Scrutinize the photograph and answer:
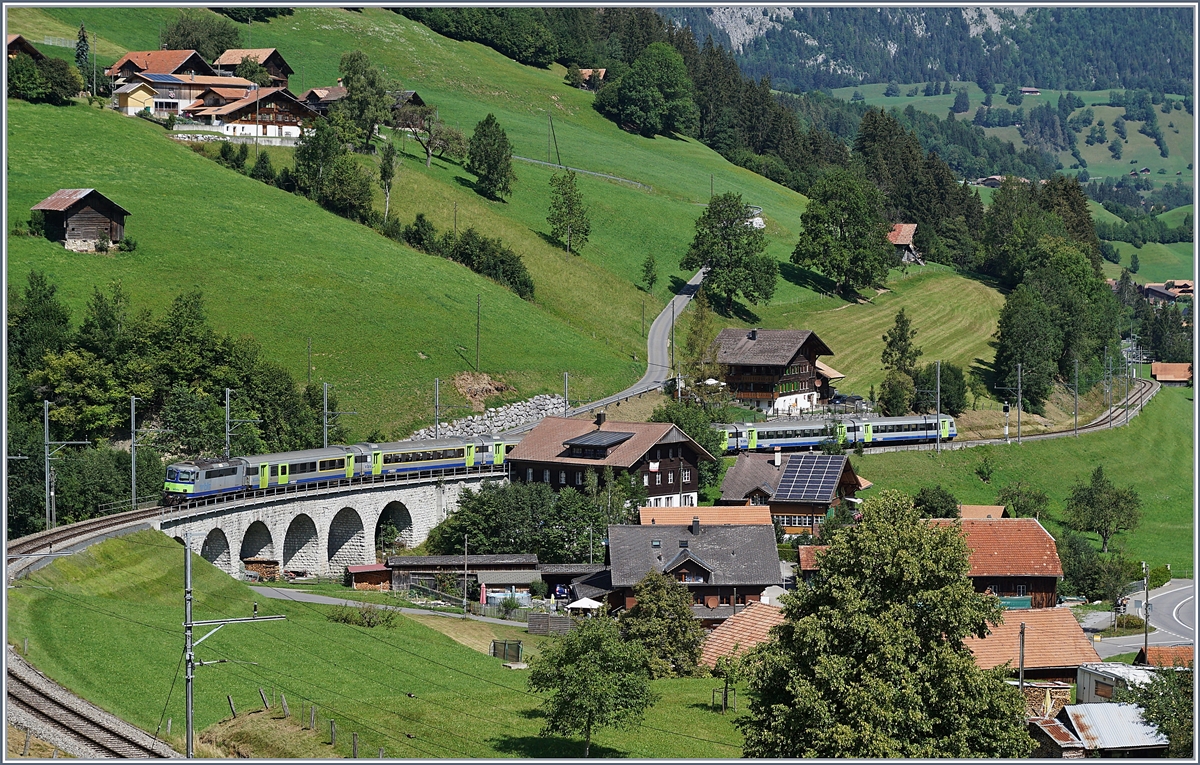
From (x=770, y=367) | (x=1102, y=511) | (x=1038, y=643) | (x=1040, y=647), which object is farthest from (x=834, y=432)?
(x=1040, y=647)

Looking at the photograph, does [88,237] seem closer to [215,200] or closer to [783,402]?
[215,200]

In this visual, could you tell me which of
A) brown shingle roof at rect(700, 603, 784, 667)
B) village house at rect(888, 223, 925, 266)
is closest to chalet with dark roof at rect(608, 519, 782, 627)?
brown shingle roof at rect(700, 603, 784, 667)

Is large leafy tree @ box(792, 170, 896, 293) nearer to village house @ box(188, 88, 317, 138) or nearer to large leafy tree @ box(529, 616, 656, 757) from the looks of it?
village house @ box(188, 88, 317, 138)

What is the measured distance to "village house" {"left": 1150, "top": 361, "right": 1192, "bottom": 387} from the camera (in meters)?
170

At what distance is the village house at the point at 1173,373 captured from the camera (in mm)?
170000

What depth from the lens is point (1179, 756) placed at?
48531mm

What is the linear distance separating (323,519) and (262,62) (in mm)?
101293

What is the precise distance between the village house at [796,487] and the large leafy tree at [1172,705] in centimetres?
4269

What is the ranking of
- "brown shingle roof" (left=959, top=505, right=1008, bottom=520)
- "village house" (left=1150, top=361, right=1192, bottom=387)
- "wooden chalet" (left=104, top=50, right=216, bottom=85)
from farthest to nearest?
"village house" (left=1150, top=361, right=1192, bottom=387) → "wooden chalet" (left=104, top=50, right=216, bottom=85) → "brown shingle roof" (left=959, top=505, right=1008, bottom=520)

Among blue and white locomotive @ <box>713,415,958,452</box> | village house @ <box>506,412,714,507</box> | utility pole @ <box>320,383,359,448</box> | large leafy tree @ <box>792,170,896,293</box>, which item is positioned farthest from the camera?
large leafy tree @ <box>792,170,896,293</box>

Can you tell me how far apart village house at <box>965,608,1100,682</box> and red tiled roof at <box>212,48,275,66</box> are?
434ft

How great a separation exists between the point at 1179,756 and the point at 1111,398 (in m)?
101

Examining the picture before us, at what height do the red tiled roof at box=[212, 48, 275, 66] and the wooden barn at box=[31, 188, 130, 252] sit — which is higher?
the red tiled roof at box=[212, 48, 275, 66]

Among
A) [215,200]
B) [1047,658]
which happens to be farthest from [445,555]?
[215,200]
